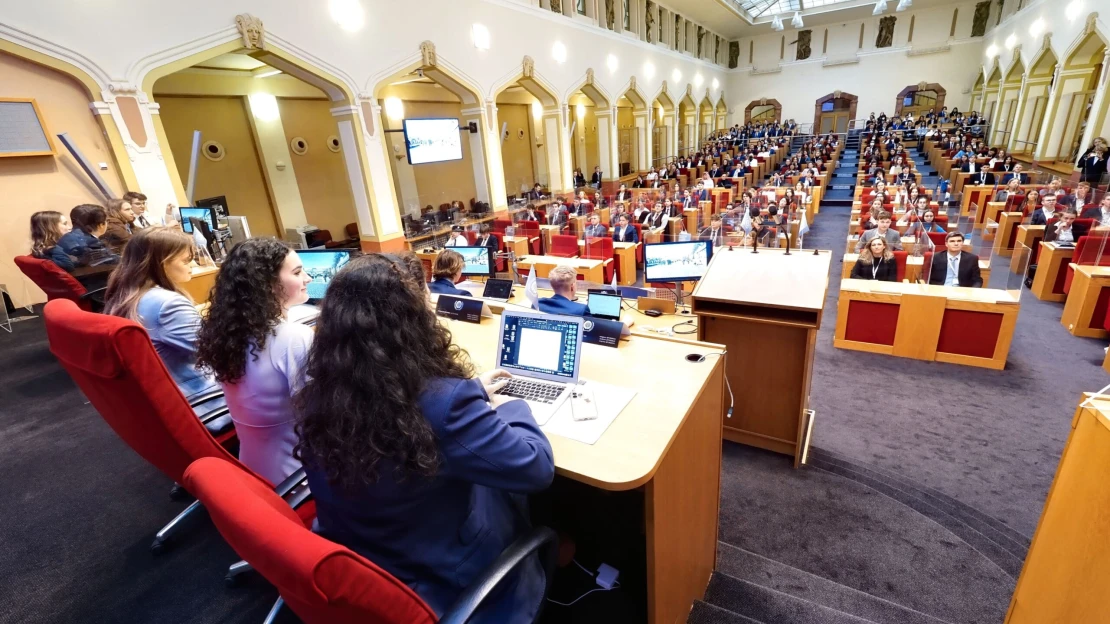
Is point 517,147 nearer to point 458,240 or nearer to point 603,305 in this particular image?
point 458,240

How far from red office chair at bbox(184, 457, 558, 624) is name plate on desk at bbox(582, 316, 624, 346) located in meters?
1.31

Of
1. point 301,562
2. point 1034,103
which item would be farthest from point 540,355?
point 1034,103

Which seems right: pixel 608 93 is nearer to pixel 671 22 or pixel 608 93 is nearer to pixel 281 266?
pixel 671 22

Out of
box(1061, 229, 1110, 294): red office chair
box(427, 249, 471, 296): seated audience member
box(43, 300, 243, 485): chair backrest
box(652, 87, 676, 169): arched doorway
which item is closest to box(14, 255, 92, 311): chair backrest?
box(427, 249, 471, 296): seated audience member

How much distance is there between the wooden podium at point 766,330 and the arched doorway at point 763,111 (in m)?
28.0

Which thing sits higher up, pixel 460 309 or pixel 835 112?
pixel 835 112

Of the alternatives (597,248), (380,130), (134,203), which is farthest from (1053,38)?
(134,203)

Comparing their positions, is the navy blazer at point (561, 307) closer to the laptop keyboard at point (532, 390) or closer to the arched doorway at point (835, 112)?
the laptop keyboard at point (532, 390)

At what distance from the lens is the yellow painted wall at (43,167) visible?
504 centimetres

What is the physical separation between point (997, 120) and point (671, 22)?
40.6 ft

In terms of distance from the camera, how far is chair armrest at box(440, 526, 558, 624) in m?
1.12

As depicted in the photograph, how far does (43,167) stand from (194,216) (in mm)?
1515

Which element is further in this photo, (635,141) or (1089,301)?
(635,141)

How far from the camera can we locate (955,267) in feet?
15.6
